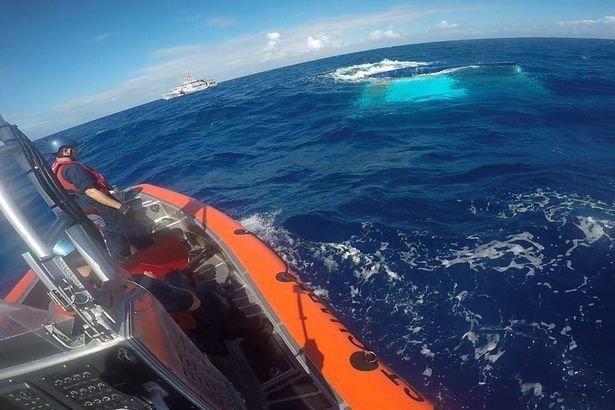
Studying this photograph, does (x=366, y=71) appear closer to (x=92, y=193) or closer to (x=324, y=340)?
(x=92, y=193)

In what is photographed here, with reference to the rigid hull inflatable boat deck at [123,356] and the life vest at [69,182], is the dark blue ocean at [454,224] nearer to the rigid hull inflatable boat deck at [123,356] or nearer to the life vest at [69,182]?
the rigid hull inflatable boat deck at [123,356]

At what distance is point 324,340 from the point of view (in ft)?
11.5

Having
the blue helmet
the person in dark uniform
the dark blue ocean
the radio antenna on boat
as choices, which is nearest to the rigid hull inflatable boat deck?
the radio antenna on boat

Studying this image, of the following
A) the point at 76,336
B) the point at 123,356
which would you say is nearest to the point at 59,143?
the point at 76,336

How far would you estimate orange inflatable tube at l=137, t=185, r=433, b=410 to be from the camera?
3.00 metres

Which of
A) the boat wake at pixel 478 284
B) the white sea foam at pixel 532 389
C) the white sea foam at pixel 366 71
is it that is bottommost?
the white sea foam at pixel 532 389

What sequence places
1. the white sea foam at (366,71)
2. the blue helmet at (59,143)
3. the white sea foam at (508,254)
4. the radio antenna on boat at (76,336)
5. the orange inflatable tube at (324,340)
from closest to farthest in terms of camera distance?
the radio antenna on boat at (76,336) < the orange inflatable tube at (324,340) < the blue helmet at (59,143) < the white sea foam at (508,254) < the white sea foam at (366,71)

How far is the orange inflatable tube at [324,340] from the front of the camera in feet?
9.85

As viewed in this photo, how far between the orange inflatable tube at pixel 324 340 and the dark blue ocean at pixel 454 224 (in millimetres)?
1245

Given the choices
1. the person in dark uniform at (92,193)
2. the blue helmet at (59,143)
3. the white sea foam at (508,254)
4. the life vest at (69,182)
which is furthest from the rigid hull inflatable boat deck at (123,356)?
the white sea foam at (508,254)

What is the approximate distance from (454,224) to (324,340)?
454 centimetres

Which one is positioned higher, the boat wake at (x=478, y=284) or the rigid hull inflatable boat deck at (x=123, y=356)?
the rigid hull inflatable boat deck at (x=123, y=356)

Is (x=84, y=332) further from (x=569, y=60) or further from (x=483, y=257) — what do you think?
(x=569, y=60)

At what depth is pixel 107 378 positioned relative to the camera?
1.31 meters
